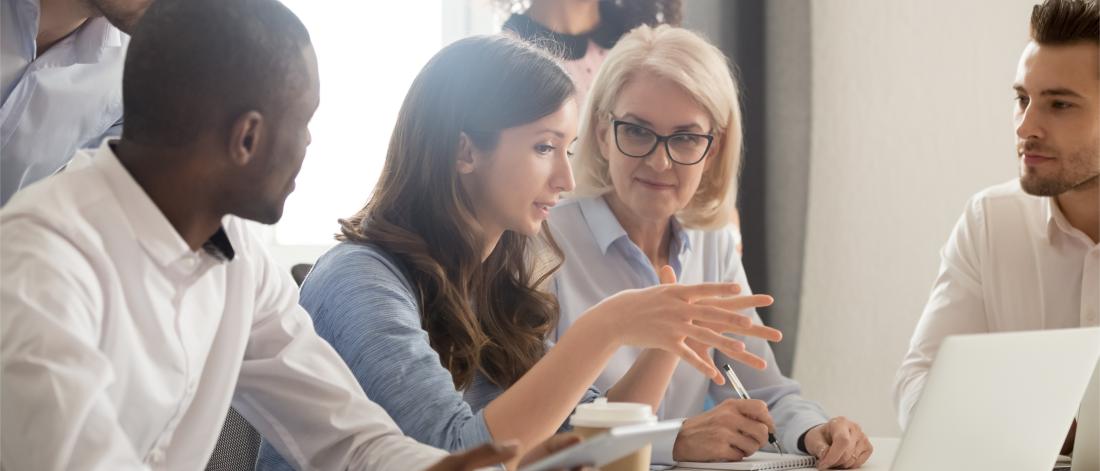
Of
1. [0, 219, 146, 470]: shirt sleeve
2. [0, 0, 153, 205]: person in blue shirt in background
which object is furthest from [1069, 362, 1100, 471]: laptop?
[0, 0, 153, 205]: person in blue shirt in background

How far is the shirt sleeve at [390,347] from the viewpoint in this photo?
1.45 m

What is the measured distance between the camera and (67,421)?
0.90 meters

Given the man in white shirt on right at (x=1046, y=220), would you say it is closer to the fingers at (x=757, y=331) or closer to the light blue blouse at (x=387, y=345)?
the fingers at (x=757, y=331)

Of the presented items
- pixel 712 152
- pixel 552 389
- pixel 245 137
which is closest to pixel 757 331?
pixel 552 389

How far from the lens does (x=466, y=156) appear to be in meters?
1.76

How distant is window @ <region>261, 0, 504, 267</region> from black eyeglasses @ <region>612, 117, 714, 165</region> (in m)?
0.80

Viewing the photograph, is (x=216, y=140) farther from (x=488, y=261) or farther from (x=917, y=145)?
(x=917, y=145)

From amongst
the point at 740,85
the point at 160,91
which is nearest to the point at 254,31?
the point at 160,91

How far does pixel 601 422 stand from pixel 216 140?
47 centimetres

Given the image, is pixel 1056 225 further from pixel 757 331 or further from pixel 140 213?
pixel 140 213

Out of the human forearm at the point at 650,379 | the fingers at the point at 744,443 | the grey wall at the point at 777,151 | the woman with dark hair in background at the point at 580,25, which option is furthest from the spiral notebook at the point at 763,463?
the grey wall at the point at 777,151

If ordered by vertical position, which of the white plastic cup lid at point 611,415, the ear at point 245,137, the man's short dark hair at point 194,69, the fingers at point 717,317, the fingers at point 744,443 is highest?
the man's short dark hair at point 194,69

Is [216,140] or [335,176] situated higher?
[216,140]

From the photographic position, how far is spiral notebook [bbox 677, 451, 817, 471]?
155cm
